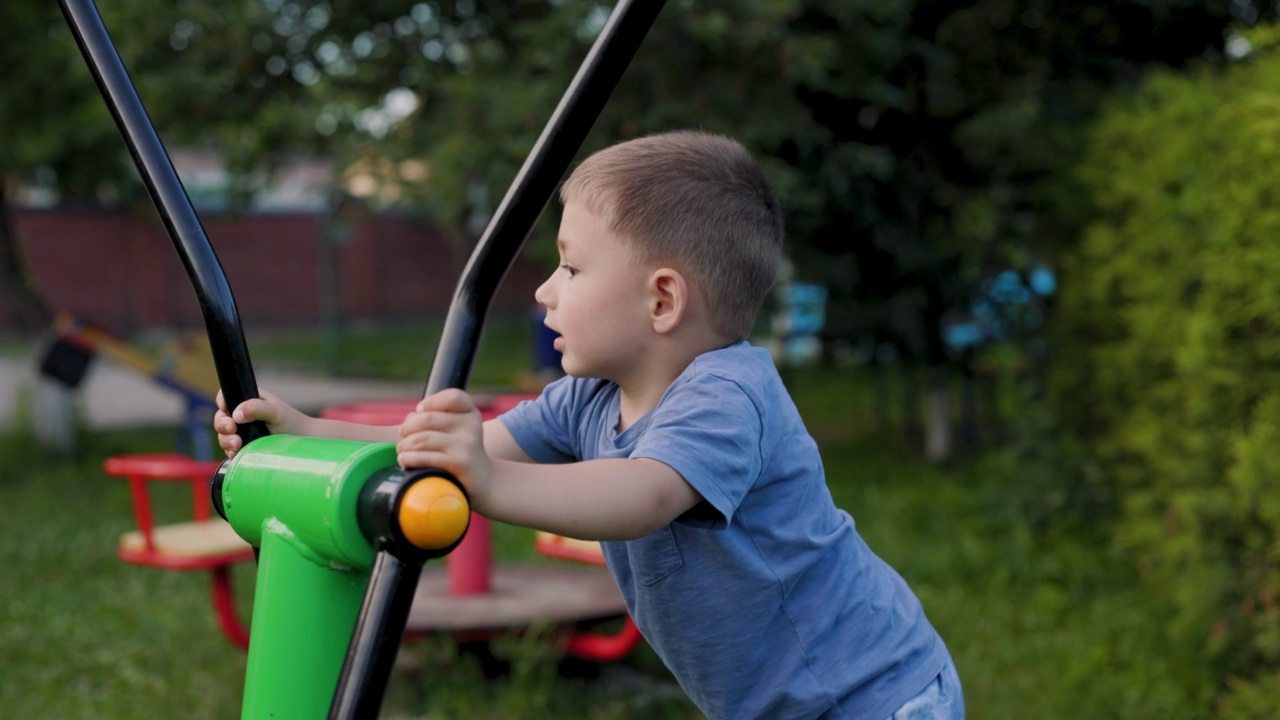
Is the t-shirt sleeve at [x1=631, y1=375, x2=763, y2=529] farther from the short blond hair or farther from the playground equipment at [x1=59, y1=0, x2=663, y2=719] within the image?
the playground equipment at [x1=59, y1=0, x2=663, y2=719]

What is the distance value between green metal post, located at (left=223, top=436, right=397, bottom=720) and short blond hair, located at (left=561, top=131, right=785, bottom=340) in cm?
42

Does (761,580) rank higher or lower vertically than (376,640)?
lower

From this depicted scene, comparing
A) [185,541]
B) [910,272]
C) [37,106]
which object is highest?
[185,541]

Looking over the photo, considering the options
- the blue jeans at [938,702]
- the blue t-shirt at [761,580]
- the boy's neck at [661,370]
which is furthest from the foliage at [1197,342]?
the boy's neck at [661,370]

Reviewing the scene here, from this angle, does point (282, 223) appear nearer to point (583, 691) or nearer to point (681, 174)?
point (583, 691)

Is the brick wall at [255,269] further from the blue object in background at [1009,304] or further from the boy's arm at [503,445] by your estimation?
the boy's arm at [503,445]

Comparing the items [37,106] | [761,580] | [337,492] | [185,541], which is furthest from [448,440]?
[37,106]

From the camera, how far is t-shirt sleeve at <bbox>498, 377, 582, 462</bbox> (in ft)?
5.02

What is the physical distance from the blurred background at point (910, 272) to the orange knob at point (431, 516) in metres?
2.54

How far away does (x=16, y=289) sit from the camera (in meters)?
7.30

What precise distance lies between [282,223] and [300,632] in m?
20.3

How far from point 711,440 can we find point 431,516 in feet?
1.27

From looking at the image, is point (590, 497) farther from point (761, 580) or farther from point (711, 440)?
point (761, 580)

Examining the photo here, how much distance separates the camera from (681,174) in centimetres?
127
